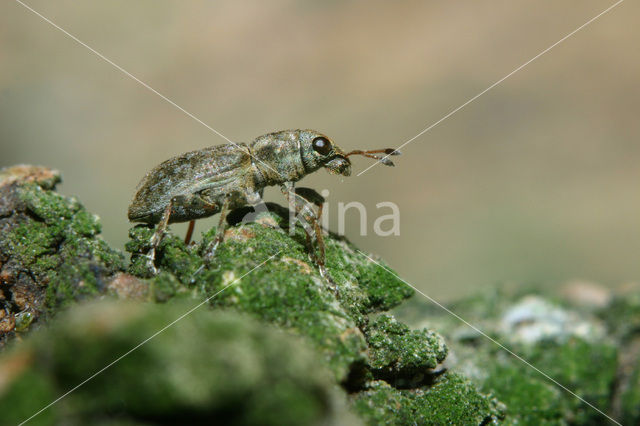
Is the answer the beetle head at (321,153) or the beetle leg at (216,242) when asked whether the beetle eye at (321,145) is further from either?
the beetle leg at (216,242)

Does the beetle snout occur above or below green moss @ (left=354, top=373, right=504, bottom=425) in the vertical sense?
above

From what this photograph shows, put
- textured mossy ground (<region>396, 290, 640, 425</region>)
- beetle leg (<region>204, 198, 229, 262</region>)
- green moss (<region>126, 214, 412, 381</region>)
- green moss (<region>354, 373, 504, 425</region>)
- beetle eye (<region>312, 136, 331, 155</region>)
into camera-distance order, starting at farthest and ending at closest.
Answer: beetle eye (<region>312, 136, 331, 155</region>) < textured mossy ground (<region>396, 290, 640, 425</region>) < beetle leg (<region>204, 198, 229, 262</region>) < green moss (<region>354, 373, 504, 425</region>) < green moss (<region>126, 214, 412, 381</region>)

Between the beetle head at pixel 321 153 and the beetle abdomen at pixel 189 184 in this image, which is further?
the beetle head at pixel 321 153

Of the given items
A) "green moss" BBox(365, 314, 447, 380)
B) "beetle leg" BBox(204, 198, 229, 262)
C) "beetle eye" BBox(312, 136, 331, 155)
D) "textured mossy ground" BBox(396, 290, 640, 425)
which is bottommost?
"textured mossy ground" BBox(396, 290, 640, 425)

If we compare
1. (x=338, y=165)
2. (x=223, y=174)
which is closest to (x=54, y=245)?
(x=223, y=174)

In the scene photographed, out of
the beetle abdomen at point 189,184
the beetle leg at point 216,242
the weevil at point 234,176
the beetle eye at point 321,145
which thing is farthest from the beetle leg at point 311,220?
the beetle leg at point 216,242

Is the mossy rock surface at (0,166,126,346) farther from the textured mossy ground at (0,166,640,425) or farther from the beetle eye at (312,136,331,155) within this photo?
the beetle eye at (312,136,331,155)

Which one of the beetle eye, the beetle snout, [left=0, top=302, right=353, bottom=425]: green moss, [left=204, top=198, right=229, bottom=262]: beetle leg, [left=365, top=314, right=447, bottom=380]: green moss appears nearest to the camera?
[left=0, top=302, right=353, bottom=425]: green moss

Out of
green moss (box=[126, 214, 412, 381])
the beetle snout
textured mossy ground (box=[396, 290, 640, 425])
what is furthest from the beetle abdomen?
textured mossy ground (box=[396, 290, 640, 425])
